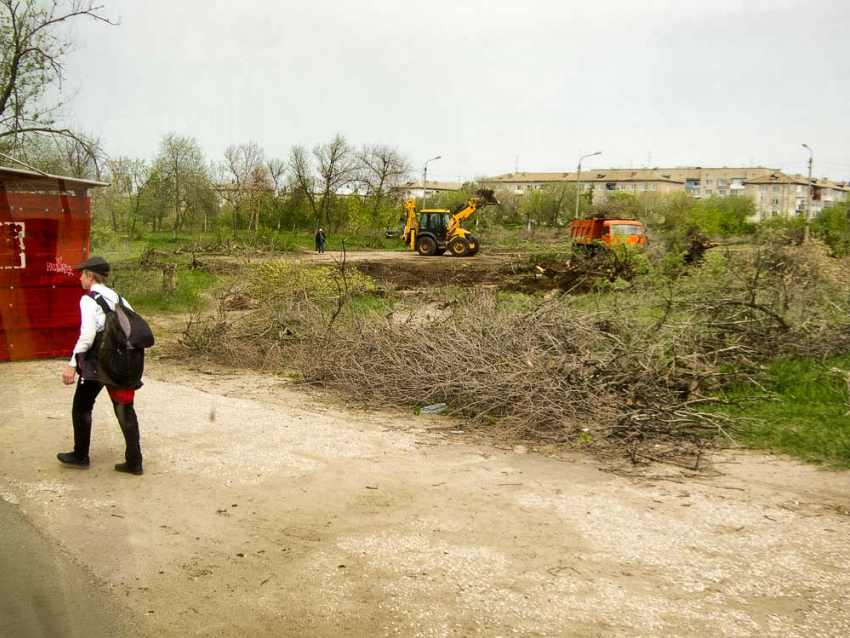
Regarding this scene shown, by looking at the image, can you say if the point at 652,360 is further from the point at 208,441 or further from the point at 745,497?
the point at 208,441

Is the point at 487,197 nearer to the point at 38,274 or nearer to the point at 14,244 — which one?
the point at 38,274

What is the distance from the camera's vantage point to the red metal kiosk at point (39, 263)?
9297 mm

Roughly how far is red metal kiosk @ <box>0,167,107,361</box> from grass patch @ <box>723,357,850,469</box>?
357 inches

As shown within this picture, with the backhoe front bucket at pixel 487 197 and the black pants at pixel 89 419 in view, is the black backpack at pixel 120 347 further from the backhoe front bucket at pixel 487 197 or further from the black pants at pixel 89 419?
the backhoe front bucket at pixel 487 197

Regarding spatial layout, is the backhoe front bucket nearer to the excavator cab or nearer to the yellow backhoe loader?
the yellow backhoe loader

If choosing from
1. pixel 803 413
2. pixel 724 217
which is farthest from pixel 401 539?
pixel 724 217

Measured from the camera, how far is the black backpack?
5152mm

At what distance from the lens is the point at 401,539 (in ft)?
14.4

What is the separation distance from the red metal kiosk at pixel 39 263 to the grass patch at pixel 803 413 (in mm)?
9060

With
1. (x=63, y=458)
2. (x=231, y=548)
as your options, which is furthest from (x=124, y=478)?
(x=231, y=548)

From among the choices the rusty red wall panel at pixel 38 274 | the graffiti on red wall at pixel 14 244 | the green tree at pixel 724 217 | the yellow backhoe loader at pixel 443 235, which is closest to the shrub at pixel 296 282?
the rusty red wall panel at pixel 38 274

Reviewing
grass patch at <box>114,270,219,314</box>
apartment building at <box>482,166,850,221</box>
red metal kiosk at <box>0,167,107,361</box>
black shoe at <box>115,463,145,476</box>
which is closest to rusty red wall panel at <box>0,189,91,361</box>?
red metal kiosk at <box>0,167,107,361</box>

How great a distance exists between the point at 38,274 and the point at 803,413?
999cm

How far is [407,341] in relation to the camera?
8.91m
